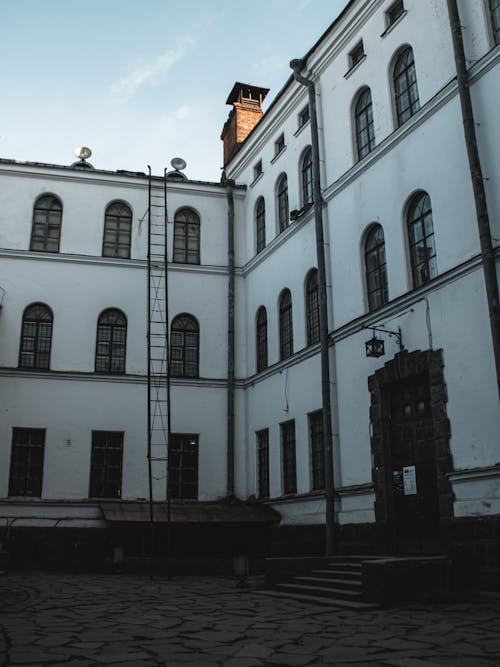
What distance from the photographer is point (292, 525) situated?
17.1m

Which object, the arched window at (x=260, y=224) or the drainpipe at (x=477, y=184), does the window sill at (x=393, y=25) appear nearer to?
the drainpipe at (x=477, y=184)

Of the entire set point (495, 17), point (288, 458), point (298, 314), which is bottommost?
point (288, 458)

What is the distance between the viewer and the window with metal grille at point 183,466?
19.7 m

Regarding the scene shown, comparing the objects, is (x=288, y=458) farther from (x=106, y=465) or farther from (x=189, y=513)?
(x=106, y=465)

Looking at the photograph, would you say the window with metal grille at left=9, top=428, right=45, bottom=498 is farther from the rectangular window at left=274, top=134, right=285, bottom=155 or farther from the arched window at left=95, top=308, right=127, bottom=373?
the rectangular window at left=274, top=134, right=285, bottom=155

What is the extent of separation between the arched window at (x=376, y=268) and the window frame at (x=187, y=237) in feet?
25.4

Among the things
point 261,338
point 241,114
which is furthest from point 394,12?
point 241,114

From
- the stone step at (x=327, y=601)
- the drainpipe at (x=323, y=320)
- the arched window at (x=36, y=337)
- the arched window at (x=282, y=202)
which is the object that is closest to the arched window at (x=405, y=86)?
the drainpipe at (x=323, y=320)

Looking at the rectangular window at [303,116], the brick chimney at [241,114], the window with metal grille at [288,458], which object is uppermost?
the brick chimney at [241,114]

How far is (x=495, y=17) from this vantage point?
1238cm

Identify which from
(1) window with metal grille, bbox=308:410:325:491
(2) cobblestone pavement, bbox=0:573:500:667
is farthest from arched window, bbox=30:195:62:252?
(2) cobblestone pavement, bbox=0:573:500:667

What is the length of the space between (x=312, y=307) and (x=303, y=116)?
5546mm

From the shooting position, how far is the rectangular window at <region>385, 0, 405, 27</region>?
49.5ft

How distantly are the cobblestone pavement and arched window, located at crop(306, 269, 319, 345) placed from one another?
7451 millimetres
